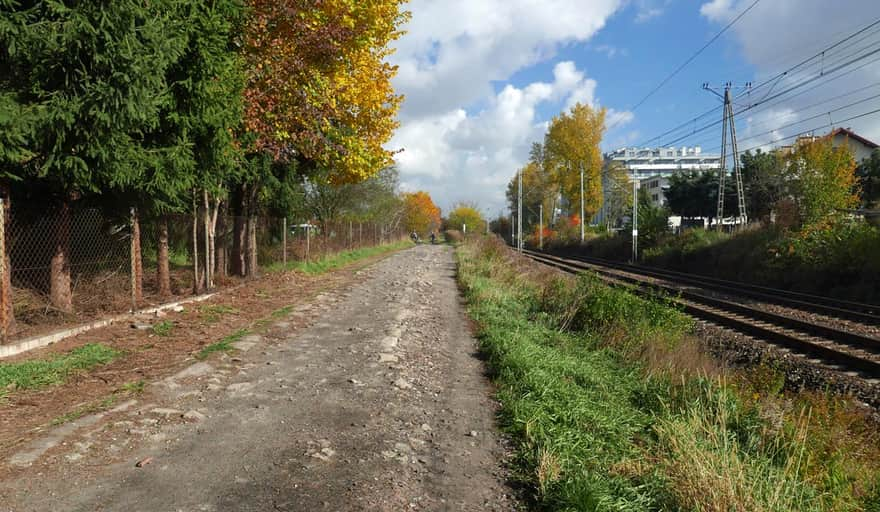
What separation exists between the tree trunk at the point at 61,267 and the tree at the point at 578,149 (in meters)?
50.5

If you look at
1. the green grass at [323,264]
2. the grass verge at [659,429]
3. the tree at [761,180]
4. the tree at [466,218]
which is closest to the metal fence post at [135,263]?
the grass verge at [659,429]

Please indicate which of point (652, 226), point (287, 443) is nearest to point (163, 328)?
point (287, 443)

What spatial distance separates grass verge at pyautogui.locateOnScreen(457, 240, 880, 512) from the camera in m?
3.68

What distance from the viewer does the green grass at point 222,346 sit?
746 cm

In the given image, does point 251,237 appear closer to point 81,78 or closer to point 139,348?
point 139,348

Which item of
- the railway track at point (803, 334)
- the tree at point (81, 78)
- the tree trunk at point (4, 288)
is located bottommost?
the railway track at point (803, 334)

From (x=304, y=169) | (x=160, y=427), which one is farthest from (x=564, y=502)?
(x=304, y=169)

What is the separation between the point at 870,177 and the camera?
4381 centimetres

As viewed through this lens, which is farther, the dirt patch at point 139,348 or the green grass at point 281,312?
the green grass at point 281,312

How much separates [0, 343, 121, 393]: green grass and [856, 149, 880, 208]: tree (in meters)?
48.9

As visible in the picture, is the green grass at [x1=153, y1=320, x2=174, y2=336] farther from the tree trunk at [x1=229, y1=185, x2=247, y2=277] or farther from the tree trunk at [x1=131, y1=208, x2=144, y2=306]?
the tree trunk at [x1=229, y1=185, x2=247, y2=277]

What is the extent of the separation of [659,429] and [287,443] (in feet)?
9.76

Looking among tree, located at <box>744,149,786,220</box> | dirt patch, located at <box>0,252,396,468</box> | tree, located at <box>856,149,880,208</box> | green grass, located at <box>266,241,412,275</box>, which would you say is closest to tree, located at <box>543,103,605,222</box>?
tree, located at <box>744,149,786,220</box>

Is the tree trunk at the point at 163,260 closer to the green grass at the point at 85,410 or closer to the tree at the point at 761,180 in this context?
the green grass at the point at 85,410
